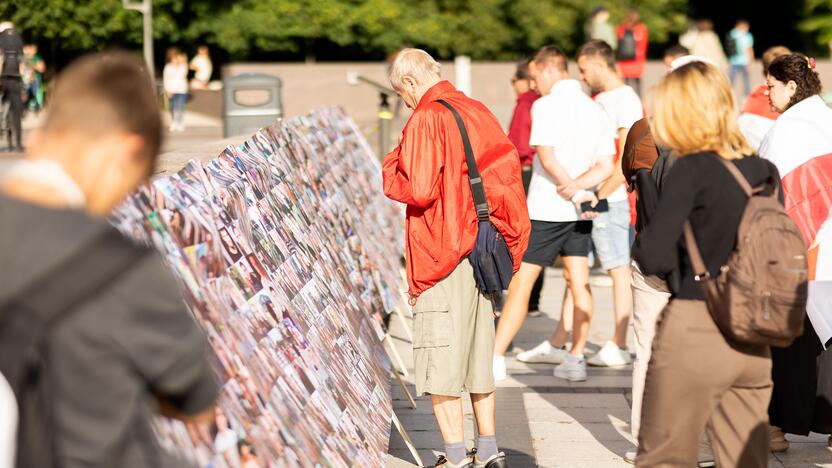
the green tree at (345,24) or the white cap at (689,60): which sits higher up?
the white cap at (689,60)

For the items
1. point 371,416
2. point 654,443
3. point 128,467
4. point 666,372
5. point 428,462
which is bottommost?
point 428,462

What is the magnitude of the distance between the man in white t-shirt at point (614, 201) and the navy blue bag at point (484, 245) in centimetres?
230

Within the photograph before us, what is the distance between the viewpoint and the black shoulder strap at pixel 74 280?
2.08 m

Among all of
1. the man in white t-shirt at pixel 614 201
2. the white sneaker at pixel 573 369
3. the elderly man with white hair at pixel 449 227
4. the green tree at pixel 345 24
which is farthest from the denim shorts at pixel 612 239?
the green tree at pixel 345 24

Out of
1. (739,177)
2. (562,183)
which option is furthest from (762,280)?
(562,183)

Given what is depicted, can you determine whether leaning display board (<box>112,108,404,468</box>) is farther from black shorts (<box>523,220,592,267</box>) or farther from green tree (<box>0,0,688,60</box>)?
green tree (<box>0,0,688,60</box>)

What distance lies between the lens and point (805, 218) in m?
5.68

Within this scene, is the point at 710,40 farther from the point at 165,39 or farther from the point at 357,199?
the point at 165,39

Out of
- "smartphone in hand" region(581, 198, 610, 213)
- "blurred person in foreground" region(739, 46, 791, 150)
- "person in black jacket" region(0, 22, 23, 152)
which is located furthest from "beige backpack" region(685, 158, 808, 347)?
"person in black jacket" region(0, 22, 23, 152)

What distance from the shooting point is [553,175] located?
7.09 m

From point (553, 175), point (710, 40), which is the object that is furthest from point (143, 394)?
point (710, 40)

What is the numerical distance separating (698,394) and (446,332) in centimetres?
169

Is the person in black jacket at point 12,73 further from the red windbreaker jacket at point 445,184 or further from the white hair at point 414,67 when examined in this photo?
the red windbreaker jacket at point 445,184

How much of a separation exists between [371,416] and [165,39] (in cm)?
3509
